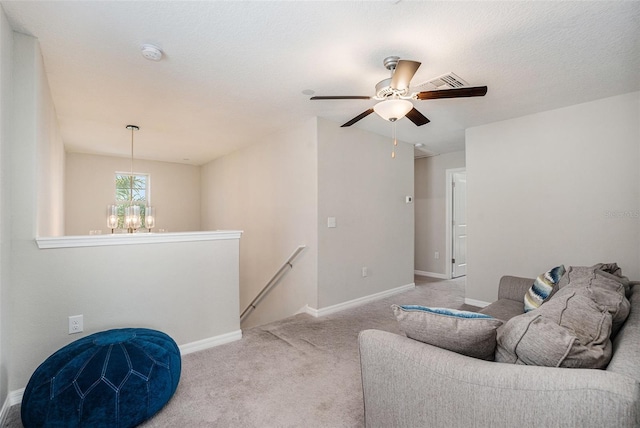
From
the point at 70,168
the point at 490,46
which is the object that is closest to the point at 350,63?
the point at 490,46

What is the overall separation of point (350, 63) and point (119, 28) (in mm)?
1590

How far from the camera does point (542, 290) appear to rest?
2.39 metres

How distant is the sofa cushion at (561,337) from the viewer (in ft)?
3.52

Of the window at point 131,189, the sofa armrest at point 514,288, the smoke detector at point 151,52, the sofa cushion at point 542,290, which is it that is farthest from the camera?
the window at point 131,189

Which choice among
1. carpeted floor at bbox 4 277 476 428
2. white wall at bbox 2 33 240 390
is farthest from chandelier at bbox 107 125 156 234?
carpeted floor at bbox 4 277 476 428

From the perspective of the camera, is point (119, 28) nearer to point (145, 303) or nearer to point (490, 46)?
point (145, 303)

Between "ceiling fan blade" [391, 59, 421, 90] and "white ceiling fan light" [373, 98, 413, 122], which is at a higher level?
"ceiling fan blade" [391, 59, 421, 90]

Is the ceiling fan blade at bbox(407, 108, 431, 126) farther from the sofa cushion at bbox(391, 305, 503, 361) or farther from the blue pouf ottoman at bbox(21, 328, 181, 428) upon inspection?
the blue pouf ottoman at bbox(21, 328, 181, 428)

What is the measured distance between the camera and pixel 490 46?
2.18 m

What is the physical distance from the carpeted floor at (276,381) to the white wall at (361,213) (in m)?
0.74

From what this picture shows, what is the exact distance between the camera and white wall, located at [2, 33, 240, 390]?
2064 millimetres

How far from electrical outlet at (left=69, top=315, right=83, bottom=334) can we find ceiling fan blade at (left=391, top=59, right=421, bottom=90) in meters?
2.81

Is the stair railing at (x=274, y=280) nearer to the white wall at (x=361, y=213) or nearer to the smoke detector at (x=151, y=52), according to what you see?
the white wall at (x=361, y=213)

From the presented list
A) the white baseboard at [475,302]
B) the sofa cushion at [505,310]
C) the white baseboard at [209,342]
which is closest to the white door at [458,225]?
the white baseboard at [475,302]
